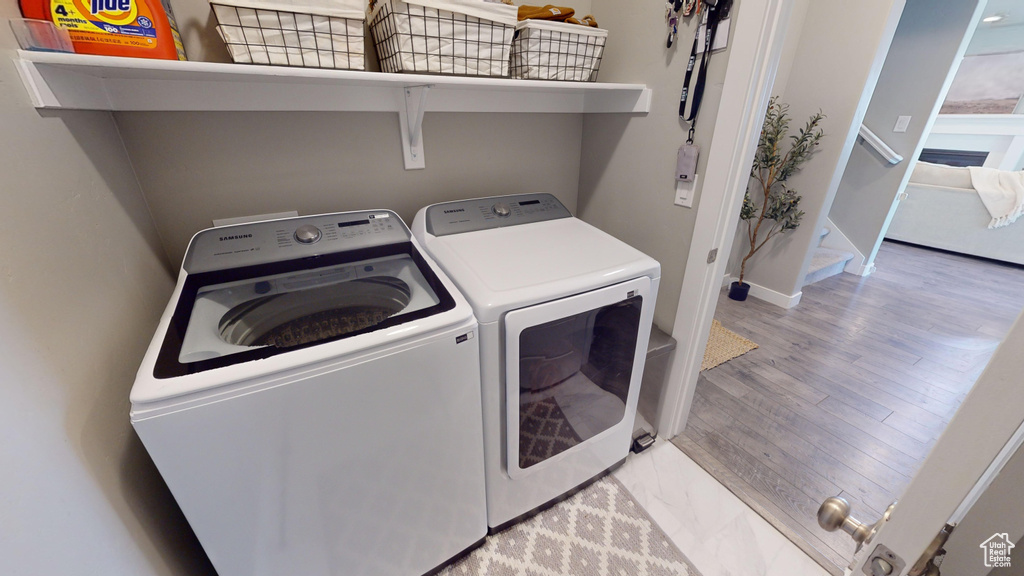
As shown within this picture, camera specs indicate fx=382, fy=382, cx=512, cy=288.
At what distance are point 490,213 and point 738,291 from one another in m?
2.50

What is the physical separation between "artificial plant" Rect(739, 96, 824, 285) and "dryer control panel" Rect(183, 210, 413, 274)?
95.1 inches

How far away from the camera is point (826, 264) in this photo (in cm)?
334

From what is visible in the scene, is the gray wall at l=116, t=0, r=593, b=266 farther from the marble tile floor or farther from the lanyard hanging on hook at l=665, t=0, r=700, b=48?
the marble tile floor

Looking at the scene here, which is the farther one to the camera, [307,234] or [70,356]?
[307,234]

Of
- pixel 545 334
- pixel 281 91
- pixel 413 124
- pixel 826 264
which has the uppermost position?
pixel 281 91

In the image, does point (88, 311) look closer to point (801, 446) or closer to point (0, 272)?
point (0, 272)

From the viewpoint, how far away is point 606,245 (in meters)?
1.30

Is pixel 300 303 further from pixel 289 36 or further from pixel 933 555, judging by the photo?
pixel 933 555

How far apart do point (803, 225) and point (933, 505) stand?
115 inches

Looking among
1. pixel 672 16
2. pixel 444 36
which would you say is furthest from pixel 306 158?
pixel 672 16

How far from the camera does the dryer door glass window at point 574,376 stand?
1145 mm

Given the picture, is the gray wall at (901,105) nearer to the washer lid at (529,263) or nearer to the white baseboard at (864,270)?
the white baseboard at (864,270)

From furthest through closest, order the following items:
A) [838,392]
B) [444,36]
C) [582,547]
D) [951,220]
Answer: [951,220]
[838,392]
[582,547]
[444,36]

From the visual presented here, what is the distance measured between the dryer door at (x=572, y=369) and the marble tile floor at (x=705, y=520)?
305 mm
